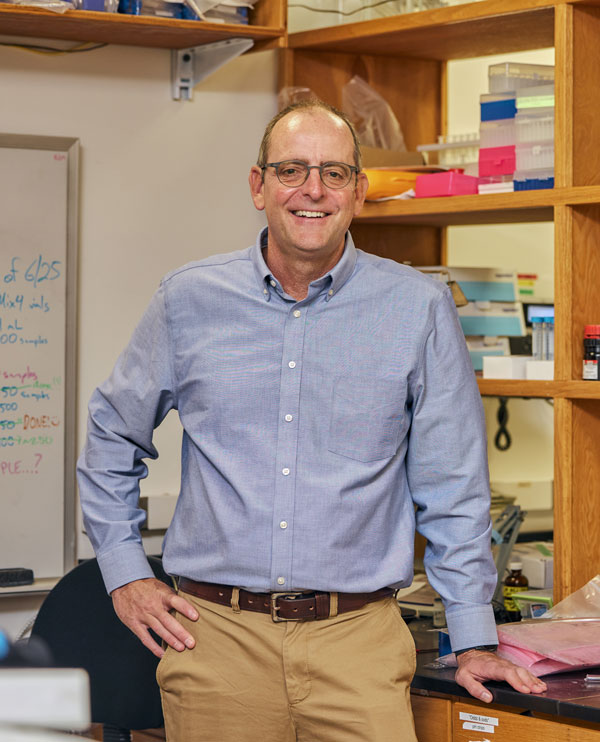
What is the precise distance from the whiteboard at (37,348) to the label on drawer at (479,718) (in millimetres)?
1181

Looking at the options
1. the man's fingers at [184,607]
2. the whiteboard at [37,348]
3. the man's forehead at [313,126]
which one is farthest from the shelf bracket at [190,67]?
the man's fingers at [184,607]

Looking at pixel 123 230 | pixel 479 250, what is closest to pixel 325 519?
pixel 123 230

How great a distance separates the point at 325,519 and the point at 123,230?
1303mm

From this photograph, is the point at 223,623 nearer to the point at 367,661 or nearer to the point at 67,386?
the point at 367,661

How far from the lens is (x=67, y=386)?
2.80m

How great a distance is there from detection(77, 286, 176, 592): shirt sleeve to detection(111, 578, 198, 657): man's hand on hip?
23mm

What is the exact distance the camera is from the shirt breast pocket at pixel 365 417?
189 centimetres

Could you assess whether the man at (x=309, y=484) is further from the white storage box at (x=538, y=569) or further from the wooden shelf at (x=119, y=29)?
the white storage box at (x=538, y=569)

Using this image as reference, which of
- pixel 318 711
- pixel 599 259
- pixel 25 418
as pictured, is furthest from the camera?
pixel 25 418

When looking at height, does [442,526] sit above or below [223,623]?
above

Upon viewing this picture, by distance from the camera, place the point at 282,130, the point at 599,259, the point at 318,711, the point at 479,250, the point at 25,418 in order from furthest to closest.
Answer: the point at 479,250 → the point at 25,418 → the point at 599,259 → the point at 282,130 → the point at 318,711

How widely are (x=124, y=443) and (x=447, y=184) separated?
42.3 inches

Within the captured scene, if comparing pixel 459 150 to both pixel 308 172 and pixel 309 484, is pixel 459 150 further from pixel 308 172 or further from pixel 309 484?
→ pixel 309 484

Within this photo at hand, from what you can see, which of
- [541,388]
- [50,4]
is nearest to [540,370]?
[541,388]
